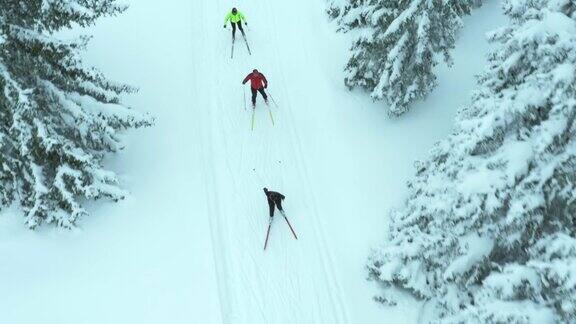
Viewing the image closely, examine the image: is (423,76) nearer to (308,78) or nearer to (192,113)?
(308,78)

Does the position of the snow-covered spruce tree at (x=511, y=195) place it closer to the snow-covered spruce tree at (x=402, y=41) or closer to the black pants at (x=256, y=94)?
the snow-covered spruce tree at (x=402, y=41)

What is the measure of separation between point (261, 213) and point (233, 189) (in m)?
1.32

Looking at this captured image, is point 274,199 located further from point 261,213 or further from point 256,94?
point 256,94

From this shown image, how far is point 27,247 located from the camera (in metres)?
14.7

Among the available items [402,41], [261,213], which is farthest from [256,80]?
[402,41]

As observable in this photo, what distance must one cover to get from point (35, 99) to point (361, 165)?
9969 millimetres

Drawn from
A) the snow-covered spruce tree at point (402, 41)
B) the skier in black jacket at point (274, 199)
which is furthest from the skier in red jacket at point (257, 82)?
the skier in black jacket at point (274, 199)

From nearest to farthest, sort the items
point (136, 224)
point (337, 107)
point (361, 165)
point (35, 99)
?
point (35, 99) → point (136, 224) → point (361, 165) → point (337, 107)

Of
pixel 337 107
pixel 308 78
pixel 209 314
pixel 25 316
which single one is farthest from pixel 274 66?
pixel 25 316

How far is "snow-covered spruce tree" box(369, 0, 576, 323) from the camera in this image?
9359 mm

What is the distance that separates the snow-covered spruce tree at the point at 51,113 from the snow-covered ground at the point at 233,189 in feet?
4.63

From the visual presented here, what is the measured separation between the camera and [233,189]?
1706 centimetres

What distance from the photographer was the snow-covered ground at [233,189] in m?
14.3

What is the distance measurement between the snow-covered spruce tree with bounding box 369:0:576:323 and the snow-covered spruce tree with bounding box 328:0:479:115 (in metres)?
3.40
